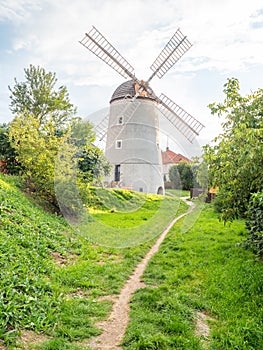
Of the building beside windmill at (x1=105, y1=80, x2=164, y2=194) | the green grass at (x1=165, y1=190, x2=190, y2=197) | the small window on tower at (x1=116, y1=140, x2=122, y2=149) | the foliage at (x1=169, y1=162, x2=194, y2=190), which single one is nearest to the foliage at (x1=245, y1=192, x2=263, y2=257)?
the green grass at (x1=165, y1=190, x2=190, y2=197)

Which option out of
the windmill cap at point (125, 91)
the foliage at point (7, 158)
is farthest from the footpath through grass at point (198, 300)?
the windmill cap at point (125, 91)

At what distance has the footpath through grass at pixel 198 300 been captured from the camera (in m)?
4.17

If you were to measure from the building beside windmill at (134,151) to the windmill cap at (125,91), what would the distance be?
2.51 metres

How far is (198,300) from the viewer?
5520 millimetres

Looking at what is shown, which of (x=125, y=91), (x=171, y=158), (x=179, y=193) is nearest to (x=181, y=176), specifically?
(x=179, y=193)

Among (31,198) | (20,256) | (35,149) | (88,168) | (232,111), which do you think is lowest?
(20,256)

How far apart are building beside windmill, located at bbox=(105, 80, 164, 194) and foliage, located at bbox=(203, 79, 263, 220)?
3319 mm

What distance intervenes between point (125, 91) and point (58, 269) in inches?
572

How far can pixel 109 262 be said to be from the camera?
317 inches

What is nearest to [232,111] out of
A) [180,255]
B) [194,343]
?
[180,255]

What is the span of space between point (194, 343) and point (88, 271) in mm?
3527

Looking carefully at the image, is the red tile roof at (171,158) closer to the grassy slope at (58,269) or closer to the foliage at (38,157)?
the grassy slope at (58,269)

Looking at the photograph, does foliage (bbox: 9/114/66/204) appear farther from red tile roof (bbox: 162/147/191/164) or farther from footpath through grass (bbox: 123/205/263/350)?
footpath through grass (bbox: 123/205/263/350)

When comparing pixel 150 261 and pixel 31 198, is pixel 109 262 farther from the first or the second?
pixel 31 198
